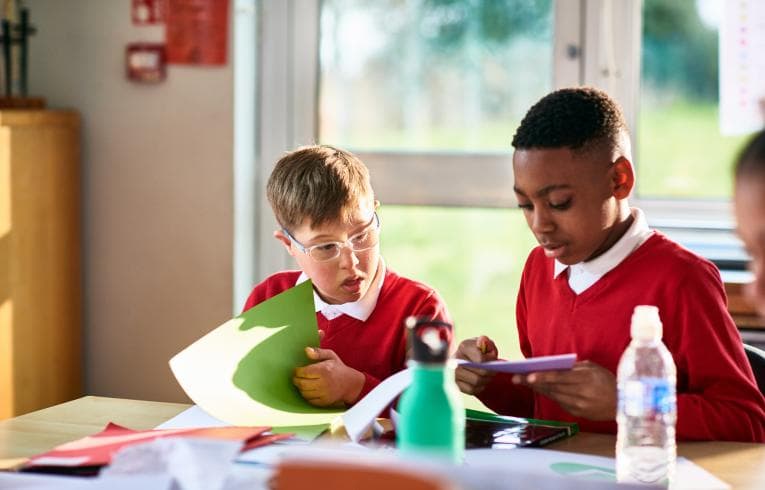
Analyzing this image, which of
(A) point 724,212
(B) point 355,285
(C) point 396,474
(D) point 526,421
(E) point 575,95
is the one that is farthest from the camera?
(A) point 724,212

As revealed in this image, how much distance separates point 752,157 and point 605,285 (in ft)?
1.81

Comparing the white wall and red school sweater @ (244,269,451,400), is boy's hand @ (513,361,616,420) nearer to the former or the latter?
red school sweater @ (244,269,451,400)

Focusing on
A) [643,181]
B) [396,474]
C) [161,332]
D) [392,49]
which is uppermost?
[392,49]

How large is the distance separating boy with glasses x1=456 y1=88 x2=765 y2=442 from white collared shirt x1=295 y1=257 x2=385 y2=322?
27 centimetres

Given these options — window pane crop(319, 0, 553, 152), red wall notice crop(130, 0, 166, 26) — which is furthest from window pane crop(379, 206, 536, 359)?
red wall notice crop(130, 0, 166, 26)

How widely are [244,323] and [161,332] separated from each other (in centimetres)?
168

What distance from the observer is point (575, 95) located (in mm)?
1614

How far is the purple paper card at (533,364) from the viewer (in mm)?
1329

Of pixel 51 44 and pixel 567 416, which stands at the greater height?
pixel 51 44

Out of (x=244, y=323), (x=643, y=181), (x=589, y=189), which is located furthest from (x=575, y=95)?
(x=643, y=181)

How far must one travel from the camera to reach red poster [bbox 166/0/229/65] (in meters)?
3.01

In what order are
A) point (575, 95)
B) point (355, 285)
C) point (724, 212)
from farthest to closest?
point (724, 212) < point (355, 285) < point (575, 95)

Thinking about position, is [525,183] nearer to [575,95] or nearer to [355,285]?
[575,95]

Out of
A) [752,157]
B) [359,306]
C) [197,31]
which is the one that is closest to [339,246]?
[359,306]
